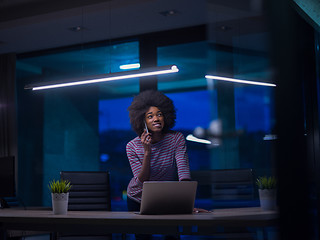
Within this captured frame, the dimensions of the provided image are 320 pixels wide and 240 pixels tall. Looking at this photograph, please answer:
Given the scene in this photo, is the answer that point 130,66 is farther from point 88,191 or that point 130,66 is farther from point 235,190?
point 235,190

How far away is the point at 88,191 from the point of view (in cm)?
359

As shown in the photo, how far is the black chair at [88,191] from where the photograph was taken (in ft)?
11.6

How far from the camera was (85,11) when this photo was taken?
488 cm

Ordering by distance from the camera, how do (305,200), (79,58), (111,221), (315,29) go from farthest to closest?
(79,58) < (315,29) < (111,221) < (305,200)

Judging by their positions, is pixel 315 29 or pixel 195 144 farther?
pixel 195 144

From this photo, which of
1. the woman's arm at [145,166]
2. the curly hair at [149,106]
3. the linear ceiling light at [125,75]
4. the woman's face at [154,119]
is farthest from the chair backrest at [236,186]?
the linear ceiling light at [125,75]

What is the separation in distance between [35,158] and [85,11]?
256 centimetres

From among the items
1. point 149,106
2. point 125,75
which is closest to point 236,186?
point 149,106

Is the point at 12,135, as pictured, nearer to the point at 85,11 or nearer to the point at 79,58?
the point at 79,58

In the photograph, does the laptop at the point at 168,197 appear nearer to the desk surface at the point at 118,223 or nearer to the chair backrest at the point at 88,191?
the desk surface at the point at 118,223

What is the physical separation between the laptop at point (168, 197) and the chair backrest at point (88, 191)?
129 cm

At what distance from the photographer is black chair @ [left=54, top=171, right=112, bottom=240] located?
11.6 feet

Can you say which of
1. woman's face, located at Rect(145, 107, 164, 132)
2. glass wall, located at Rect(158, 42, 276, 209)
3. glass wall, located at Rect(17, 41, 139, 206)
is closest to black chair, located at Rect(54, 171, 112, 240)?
woman's face, located at Rect(145, 107, 164, 132)

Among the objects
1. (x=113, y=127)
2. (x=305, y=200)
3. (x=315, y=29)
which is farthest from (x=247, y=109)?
(x=113, y=127)
